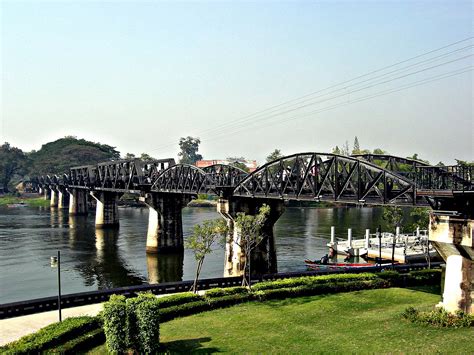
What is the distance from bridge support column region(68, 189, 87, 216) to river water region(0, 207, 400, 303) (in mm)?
18625

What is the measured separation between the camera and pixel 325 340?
29703mm

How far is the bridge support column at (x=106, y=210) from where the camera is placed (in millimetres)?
121625

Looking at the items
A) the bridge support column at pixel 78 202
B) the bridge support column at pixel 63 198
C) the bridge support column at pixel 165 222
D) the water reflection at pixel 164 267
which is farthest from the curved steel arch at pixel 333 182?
the bridge support column at pixel 63 198

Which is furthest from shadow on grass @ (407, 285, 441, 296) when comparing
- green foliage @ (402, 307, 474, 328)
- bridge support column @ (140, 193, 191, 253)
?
bridge support column @ (140, 193, 191, 253)

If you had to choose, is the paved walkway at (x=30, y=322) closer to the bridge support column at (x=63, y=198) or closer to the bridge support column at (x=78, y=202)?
the bridge support column at (x=78, y=202)

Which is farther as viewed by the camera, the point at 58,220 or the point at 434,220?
the point at 58,220

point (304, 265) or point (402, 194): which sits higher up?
point (402, 194)

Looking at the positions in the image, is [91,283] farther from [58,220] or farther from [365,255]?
[58,220]

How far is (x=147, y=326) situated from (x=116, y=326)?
1.72 metres

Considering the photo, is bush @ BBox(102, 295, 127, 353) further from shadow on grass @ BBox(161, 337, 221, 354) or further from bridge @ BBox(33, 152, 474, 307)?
bridge @ BBox(33, 152, 474, 307)

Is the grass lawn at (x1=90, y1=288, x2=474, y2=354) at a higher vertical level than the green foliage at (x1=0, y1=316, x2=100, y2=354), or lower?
lower

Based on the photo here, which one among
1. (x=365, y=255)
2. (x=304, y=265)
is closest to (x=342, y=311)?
(x=304, y=265)

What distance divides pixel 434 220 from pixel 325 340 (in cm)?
1092

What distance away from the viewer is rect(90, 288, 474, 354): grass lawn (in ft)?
92.4
